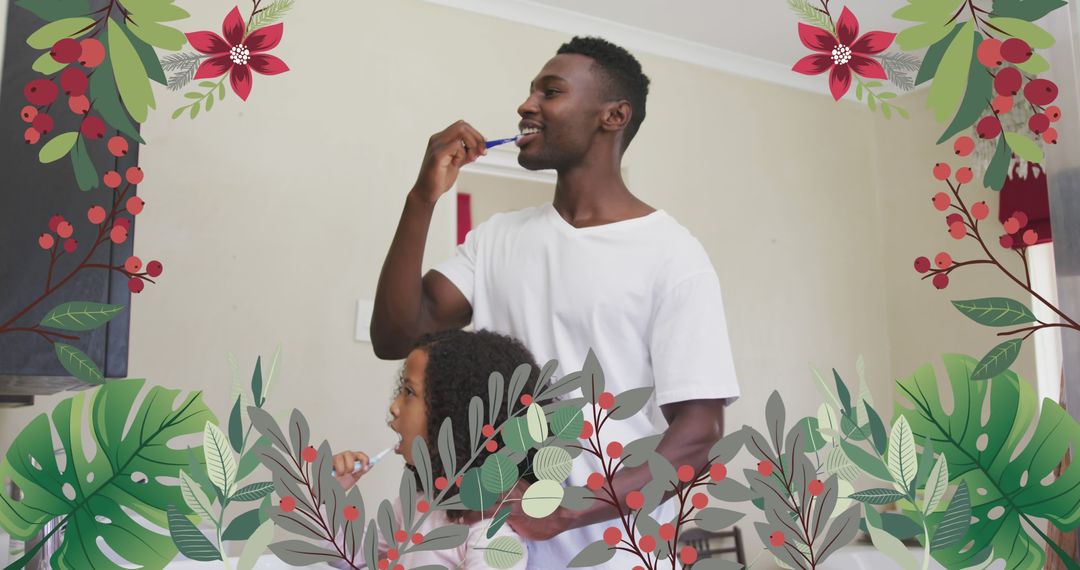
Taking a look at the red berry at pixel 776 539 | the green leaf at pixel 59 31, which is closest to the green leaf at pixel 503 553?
the red berry at pixel 776 539

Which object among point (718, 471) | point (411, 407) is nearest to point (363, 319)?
point (411, 407)

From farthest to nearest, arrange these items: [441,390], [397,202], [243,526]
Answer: [397,202]
[441,390]
[243,526]

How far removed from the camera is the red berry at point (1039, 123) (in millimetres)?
444

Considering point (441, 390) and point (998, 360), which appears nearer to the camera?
point (998, 360)

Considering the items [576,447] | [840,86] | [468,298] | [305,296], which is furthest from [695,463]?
[305,296]

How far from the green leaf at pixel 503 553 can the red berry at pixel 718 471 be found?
0.10m

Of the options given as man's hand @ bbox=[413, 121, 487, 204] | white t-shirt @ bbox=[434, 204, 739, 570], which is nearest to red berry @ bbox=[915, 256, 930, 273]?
white t-shirt @ bbox=[434, 204, 739, 570]

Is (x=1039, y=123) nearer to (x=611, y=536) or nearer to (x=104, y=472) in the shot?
(x=611, y=536)

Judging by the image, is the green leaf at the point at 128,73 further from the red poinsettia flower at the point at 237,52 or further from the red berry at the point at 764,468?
the red berry at the point at 764,468

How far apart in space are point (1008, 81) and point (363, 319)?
3.22 feet

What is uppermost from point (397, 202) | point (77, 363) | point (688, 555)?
point (397, 202)

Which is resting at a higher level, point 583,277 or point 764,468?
point 583,277

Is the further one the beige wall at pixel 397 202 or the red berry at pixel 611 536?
the beige wall at pixel 397 202

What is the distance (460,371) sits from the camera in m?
0.67
